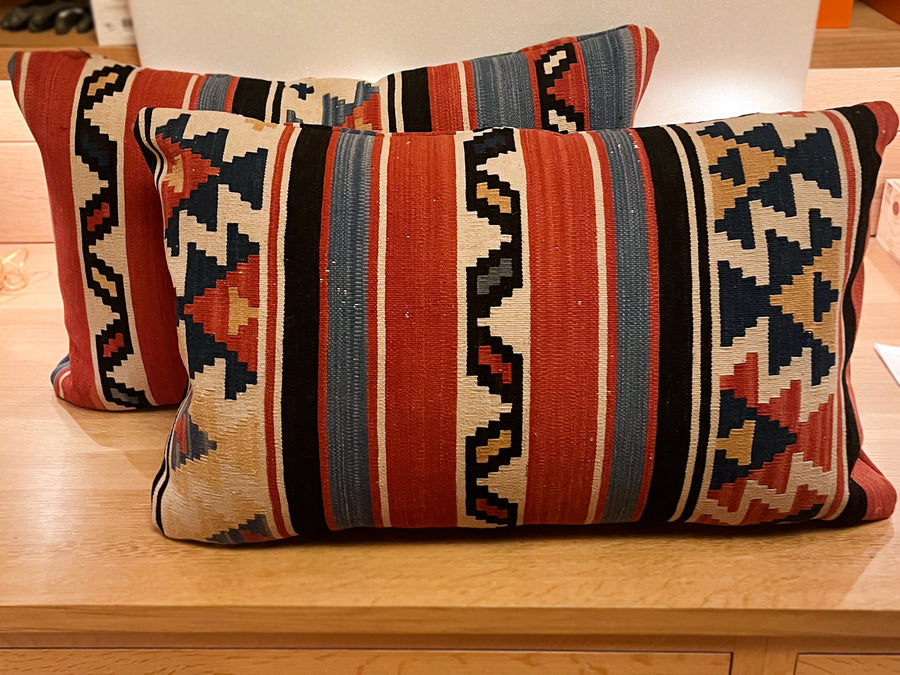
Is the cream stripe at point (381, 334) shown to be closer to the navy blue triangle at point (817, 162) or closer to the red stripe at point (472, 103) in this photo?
the red stripe at point (472, 103)

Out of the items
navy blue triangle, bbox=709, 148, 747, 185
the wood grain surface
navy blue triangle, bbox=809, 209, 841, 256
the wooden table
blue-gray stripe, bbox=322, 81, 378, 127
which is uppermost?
blue-gray stripe, bbox=322, 81, 378, 127

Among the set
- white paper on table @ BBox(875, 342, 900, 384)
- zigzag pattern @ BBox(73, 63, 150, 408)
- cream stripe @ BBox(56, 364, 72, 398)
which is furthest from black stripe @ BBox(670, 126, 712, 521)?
cream stripe @ BBox(56, 364, 72, 398)

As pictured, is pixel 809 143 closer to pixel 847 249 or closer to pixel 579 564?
pixel 847 249

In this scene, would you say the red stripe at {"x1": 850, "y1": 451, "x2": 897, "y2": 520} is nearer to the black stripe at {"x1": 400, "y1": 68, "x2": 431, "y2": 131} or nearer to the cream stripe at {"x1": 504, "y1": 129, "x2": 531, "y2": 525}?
the cream stripe at {"x1": 504, "y1": 129, "x2": 531, "y2": 525}

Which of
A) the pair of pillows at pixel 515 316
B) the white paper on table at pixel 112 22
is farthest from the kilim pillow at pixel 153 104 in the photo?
the white paper on table at pixel 112 22

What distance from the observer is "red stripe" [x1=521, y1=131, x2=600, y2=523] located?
0.69 m

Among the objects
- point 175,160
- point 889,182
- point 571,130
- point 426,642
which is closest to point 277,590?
point 426,642

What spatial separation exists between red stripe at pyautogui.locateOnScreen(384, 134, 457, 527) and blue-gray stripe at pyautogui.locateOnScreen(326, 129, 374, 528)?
0.07 ft

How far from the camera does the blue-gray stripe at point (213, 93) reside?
0.86 meters

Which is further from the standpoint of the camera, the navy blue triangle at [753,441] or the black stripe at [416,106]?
the black stripe at [416,106]

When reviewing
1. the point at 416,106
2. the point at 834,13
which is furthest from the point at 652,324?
the point at 834,13

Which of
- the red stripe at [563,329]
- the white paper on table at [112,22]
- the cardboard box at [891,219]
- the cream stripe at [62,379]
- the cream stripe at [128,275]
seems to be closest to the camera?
the red stripe at [563,329]

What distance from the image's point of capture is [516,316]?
693 mm

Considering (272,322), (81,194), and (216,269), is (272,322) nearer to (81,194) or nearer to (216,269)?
(216,269)
